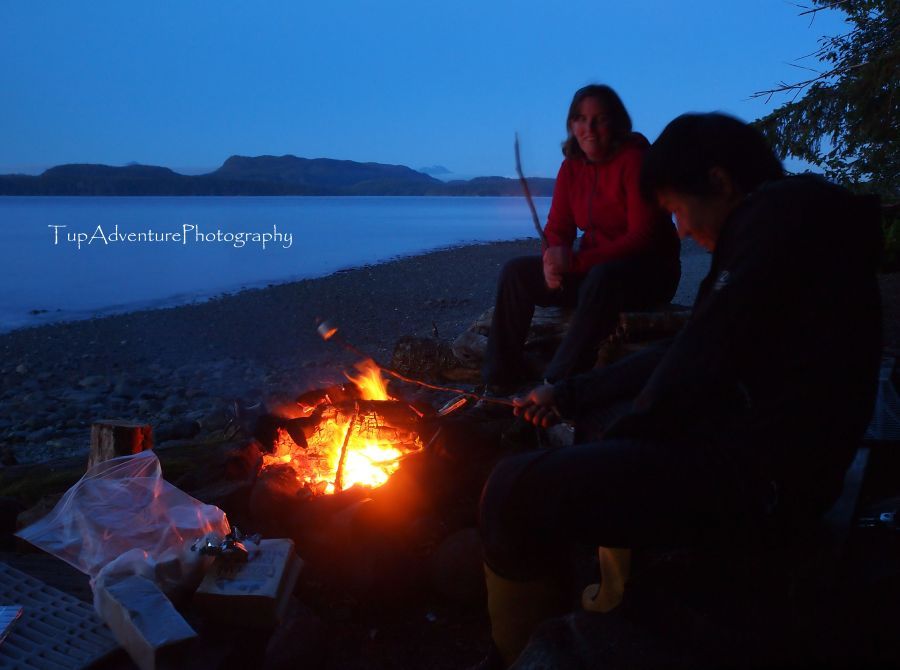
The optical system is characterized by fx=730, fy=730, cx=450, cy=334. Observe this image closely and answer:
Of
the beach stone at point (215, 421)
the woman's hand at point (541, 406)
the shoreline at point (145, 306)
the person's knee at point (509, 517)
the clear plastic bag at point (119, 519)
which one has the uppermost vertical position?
the woman's hand at point (541, 406)

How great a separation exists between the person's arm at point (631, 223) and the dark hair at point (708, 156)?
190 cm

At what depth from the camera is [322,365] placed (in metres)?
8.11

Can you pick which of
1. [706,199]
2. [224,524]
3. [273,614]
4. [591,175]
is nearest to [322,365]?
[591,175]

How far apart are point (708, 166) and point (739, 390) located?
0.57 meters

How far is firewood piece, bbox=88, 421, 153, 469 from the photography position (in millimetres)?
3312

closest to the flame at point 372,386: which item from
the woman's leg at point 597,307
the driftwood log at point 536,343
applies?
the woman's leg at point 597,307

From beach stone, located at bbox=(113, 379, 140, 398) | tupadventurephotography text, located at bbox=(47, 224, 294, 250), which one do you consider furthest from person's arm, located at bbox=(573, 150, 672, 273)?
tupadventurephotography text, located at bbox=(47, 224, 294, 250)

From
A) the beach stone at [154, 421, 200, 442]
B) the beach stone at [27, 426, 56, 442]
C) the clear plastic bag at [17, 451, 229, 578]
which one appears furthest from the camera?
the beach stone at [27, 426, 56, 442]

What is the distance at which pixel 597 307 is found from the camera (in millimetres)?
3703

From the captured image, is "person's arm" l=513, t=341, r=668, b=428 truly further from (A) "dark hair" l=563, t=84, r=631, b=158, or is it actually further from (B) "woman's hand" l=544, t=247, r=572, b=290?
(A) "dark hair" l=563, t=84, r=631, b=158

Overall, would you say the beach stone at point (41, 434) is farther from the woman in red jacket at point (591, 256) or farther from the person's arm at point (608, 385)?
the person's arm at point (608, 385)

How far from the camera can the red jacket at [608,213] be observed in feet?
12.6

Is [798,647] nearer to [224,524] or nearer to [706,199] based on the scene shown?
[706,199]

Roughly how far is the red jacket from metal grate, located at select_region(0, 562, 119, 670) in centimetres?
286
